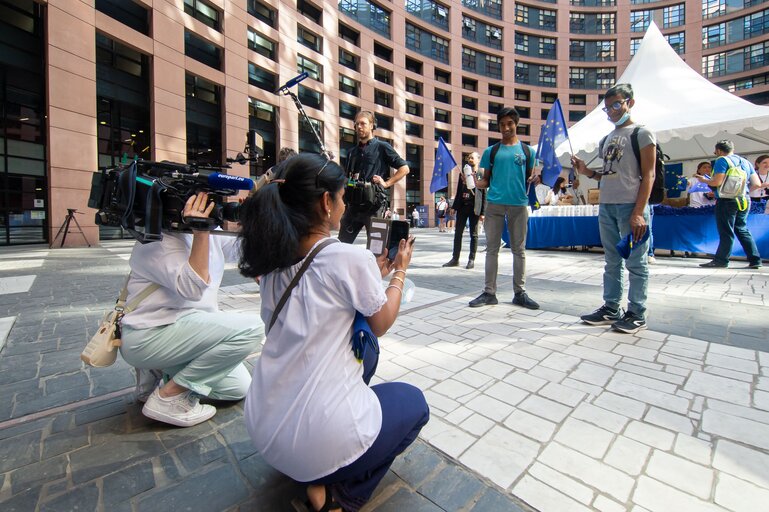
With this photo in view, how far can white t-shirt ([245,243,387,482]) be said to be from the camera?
3.80ft

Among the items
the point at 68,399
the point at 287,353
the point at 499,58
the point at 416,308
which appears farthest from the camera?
the point at 499,58

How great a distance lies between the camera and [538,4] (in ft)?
133

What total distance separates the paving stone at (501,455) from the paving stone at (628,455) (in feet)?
1.00

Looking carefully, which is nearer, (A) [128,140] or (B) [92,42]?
(B) [92,42]

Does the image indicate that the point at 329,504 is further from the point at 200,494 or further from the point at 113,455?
the point at 113,455

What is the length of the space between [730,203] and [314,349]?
26.7 feet

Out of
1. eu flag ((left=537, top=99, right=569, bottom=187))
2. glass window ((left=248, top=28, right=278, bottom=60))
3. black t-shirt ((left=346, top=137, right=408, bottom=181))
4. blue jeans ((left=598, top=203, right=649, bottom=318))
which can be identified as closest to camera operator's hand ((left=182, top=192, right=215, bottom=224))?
black t-shirt ((left=346, top=137, right=408, bottom=181))

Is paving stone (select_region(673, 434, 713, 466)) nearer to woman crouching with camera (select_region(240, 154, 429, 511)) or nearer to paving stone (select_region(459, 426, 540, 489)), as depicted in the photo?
paving stone (select_region(459, 426, 540, 489))

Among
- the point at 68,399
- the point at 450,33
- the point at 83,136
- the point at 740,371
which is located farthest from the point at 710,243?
the point at 450,33

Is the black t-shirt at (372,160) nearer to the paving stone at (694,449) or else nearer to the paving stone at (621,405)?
the paving stone at (621,405)

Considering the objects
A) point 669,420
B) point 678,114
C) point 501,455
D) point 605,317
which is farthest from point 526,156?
point 678,114

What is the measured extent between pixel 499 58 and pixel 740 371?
144 feet

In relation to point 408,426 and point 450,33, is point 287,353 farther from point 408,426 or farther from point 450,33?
point 450,33

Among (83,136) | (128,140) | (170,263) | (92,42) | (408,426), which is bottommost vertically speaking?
(408,426)
